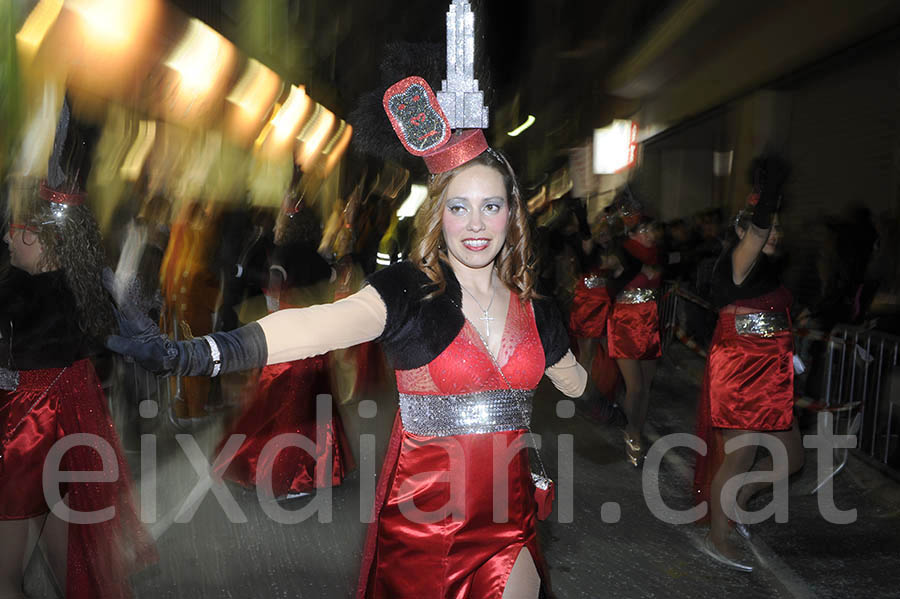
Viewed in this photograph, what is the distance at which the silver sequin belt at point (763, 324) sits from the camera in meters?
4.84

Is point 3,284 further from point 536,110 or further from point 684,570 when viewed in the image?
point 536,110

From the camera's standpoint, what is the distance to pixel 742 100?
48.1ft

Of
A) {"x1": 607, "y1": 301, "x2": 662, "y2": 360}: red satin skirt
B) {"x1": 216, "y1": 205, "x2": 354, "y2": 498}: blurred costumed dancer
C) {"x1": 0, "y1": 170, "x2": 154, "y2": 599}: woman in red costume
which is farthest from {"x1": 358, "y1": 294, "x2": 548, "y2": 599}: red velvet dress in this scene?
{"x1": 607, "y1": 301, "x2": 662, "y2": 360}: red satin skirt

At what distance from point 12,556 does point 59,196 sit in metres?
1.40

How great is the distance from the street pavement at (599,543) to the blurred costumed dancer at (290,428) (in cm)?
14

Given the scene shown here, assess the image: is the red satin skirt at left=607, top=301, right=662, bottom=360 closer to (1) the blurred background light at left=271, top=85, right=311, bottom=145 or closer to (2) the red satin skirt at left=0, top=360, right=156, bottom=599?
(2) the red satin skirt at left=0, top=360, right=156, bottom=599

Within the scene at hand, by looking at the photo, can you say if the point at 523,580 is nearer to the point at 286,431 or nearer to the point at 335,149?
the point at 286,431

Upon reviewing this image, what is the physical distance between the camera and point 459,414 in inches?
99.3

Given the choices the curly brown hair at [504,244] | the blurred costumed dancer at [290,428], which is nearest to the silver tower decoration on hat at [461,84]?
the curly brown hair at [504,244]

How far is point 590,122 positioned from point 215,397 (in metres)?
20.5

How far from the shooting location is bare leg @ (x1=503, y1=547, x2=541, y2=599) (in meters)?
2.43

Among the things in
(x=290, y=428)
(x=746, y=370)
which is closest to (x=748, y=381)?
(x=746, y=370)

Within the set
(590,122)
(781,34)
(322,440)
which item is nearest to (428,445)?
(322,440)

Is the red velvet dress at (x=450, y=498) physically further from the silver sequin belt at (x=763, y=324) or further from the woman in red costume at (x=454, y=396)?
the silver sequin belt at (x=763, y=324)
